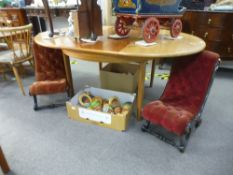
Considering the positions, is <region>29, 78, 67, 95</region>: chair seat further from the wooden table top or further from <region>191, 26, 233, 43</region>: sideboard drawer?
<region>191, 26, 233, 43</region>: sideboard drawer

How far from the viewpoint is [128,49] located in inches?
56.3

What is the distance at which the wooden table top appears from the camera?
135cm

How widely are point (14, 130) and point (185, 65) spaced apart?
1.69 m

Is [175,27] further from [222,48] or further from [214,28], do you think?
[222,48]

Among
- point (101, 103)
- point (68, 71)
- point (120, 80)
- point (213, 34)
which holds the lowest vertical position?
point (101, 103)

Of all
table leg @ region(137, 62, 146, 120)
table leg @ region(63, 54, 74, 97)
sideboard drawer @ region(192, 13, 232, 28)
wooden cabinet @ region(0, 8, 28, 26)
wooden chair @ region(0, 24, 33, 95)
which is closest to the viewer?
table leg @ region(137, 62, 146, 120)

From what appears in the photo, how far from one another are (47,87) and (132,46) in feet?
3.26

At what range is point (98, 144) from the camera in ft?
5.08

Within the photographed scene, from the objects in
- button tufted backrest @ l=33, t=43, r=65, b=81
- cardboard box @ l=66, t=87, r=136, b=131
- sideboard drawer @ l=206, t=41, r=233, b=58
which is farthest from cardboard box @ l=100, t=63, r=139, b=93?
sideboard drawer @ l=206, t=41, r=233, b=58

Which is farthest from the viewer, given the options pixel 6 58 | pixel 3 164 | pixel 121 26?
pixel 6 58

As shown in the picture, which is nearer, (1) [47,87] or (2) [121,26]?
(2) [121,26]

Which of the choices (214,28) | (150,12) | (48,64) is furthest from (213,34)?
(48,64)

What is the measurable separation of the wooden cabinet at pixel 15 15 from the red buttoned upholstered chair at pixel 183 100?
356 centimetres

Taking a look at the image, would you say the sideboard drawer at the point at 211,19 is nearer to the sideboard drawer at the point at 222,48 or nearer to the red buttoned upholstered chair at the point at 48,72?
the sideboard drawer at the point at 222,48
